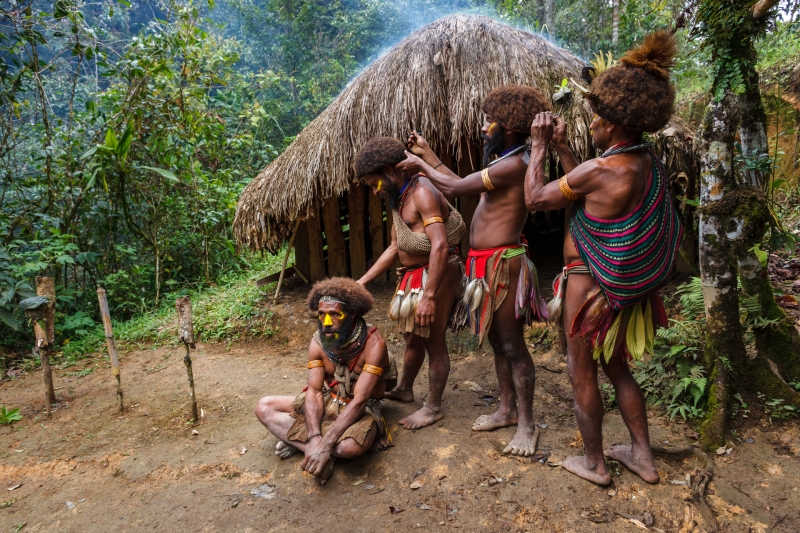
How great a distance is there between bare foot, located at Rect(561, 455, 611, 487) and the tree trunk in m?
0.70

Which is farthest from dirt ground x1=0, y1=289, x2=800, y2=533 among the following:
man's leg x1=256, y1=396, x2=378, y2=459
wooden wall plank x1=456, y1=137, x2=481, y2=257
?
wooden wall plank x1=456, y1=137, x2=481, y2=257

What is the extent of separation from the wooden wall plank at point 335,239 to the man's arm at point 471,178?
3363 mm

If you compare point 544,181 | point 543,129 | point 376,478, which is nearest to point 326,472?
point 376,478

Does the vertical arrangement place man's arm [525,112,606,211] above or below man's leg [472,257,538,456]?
above

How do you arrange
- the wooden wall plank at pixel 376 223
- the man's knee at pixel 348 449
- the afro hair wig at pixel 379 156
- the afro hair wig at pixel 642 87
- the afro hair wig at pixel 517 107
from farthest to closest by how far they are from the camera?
the wooden wall plank at pixel 376 223, the afro hair wig at pixel 379 156, the man's knee at pixel 348 449, the afro hair wig at pixel 517 107, the afro hair wig at pixel 642 87

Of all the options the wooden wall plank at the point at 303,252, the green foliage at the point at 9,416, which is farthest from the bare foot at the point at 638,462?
the wooden wall plank at the point at 303,252

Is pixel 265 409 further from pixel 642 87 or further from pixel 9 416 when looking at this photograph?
pixel 642 87

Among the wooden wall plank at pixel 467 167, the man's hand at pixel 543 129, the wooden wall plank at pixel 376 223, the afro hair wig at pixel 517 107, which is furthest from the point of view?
the wooden wall plank at pixel 376 223

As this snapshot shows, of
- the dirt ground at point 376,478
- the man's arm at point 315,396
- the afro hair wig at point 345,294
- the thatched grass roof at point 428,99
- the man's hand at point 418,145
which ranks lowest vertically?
the dirt ground at point 376,478

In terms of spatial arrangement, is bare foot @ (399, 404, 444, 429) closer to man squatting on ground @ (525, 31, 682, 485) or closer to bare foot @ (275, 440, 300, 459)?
bare foot @ (275, 440, 300, 459)

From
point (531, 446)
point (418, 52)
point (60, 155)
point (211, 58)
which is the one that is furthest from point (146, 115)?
point (531, 446)

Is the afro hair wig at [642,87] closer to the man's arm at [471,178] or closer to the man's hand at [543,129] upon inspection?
the man's hand at [543,129]

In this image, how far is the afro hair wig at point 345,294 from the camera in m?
3.03

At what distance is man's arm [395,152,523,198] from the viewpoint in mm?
2771
